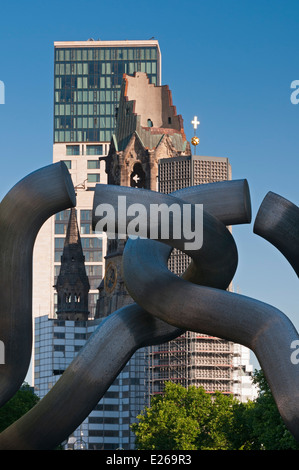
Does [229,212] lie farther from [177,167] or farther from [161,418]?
[177,167]

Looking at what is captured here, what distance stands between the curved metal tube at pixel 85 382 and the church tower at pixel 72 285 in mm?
94834

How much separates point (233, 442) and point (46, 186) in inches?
2287

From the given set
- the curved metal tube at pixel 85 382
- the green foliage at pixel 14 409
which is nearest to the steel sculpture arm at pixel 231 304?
the curved metal tube at pixel 85 382

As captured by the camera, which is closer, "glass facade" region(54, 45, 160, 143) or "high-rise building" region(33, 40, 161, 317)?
"high-rise building" region(33, 40, 161, 317)

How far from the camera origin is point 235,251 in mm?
20781

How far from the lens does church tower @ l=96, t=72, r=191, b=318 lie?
110 m

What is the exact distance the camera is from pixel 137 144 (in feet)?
368

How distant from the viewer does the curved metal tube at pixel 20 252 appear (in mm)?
20250

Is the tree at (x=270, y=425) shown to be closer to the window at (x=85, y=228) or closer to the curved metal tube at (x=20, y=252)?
the curved metal tube at (x=20, y=252)

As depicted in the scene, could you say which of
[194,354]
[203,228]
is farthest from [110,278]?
[203,228]

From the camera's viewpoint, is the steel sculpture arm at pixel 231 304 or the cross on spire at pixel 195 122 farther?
the cross on spire at pixel 195 122

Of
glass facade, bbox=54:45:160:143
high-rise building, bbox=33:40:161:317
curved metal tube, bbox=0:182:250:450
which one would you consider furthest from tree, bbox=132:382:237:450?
glass facade, bbox=54:45:160:143

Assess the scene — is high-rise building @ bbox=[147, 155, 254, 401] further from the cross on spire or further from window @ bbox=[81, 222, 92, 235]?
window @ bbox=[81, 222, 92, 235]
